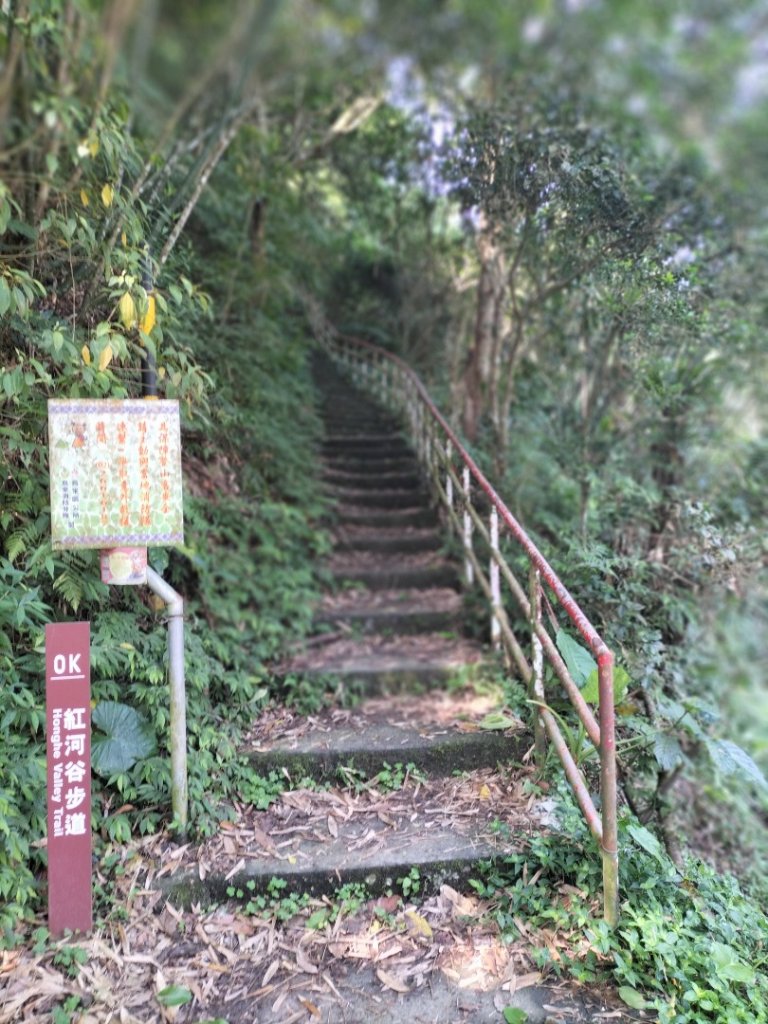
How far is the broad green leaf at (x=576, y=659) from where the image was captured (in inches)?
114

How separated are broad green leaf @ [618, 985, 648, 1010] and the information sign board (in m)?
2.27

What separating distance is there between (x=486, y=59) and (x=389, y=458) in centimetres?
470

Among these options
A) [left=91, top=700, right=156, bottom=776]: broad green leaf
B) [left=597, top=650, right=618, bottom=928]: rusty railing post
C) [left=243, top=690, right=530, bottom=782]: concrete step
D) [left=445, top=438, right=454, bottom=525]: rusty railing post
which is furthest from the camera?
[left=445, top=438, right=454, bottom=525]: rusty railing post

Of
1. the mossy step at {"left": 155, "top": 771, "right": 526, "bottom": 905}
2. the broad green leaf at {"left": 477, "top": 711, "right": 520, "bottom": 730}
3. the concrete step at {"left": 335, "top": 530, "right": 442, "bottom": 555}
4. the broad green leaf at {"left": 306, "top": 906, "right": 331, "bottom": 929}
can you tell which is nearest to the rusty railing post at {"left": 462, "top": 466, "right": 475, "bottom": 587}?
the concrete step at {"left": 335, "top": 530, "right": 442, "bottom": 555}

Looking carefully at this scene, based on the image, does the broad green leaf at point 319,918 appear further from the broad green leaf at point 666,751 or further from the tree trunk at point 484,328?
the tree trunk at point 484,328

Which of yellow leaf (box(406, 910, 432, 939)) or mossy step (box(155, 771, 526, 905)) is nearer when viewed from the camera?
yellow leaf (box(406, 910, 432, 939))

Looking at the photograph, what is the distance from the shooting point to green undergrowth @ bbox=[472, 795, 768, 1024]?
1998 mm

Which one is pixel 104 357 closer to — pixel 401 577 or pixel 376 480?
pixel 401 577

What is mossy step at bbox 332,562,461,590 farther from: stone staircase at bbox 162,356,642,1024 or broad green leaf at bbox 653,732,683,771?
broad green leaf at bbox 653,732,683,771

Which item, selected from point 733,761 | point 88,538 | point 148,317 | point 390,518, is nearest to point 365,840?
point 733,761

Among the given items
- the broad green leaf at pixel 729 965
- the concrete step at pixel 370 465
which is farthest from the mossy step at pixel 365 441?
the broad green leaf at pixel 729 965

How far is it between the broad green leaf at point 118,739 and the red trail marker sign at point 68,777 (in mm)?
323

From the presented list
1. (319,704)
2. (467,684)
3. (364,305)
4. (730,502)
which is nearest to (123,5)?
(319,704)

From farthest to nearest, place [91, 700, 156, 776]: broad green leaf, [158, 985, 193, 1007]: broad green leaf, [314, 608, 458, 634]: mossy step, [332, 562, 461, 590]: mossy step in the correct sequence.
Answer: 1. [332, 562, 461, 590]: mossy step
2. [314, 608, 458, 634]: mossy step
3. [91, 700, 156, 776]: broad green leaf
4. [158, 985, 193, 1007]: broad green leaf
